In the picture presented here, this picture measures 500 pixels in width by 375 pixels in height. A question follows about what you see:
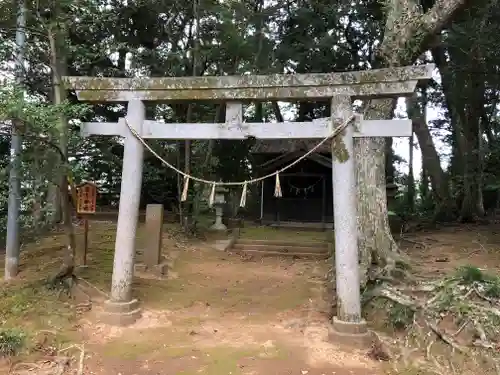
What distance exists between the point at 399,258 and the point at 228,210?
11405 mm

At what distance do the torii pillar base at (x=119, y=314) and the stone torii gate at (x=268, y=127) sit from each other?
0.05 feet

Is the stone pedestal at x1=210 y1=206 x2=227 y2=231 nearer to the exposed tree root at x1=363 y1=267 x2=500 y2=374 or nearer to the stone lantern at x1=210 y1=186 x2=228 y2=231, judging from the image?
the stone lantern at x1=210 y1=186 x2=228 y2=231

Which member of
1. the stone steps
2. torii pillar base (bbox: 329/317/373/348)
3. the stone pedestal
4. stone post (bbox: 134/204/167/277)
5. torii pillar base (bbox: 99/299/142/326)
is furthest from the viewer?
the stone pedestal

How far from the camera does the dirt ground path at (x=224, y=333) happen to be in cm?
550

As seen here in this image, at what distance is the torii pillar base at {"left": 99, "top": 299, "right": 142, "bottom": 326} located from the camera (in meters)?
6.78

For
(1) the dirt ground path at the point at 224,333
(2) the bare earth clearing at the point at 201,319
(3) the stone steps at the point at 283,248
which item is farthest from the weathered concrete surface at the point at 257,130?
(3) the stone steps at the point at 283,248

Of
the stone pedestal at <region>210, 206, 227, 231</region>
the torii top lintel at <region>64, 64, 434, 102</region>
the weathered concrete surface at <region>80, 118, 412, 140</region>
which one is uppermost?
the torii top lintel at <region>64, 64, 434, 102</region>

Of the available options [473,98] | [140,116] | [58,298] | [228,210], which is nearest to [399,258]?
[140,116]

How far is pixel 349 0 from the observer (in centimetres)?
1781

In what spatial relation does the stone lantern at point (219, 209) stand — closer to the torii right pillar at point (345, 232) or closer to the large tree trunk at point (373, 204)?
the large tree trunk at point (373, 204)

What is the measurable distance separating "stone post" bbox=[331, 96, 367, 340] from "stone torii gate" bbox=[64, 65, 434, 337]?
0.01m

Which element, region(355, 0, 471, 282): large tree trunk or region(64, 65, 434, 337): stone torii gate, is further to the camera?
region(355, 0, 471, 282): large tree trunk

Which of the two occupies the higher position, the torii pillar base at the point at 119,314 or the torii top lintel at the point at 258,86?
the torii top lintel at the point at 258,86

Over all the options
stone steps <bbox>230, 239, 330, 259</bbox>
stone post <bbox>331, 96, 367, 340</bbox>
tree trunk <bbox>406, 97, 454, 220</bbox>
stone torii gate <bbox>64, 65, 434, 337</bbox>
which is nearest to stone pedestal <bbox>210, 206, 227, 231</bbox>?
stone steps <bbox>230, 239, 330, 259</bbox>
